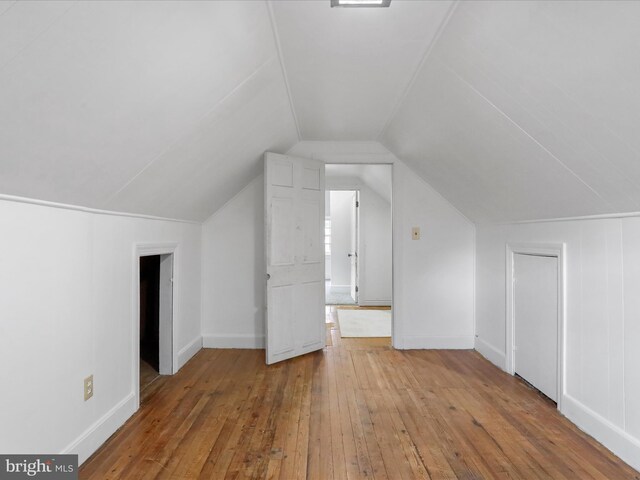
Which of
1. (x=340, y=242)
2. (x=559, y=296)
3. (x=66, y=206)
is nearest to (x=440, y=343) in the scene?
(x=559, y=296)

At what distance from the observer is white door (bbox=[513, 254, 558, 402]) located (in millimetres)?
2707

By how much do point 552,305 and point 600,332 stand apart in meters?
0.48

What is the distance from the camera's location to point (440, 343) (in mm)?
4004

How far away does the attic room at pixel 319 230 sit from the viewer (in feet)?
4.72

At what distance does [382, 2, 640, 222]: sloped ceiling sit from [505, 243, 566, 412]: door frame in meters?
0.26

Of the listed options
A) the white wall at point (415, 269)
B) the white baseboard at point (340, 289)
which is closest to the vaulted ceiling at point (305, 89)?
the white wall at point (415, 269)

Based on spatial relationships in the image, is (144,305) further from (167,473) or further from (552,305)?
(552,305)

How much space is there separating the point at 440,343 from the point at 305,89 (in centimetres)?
290

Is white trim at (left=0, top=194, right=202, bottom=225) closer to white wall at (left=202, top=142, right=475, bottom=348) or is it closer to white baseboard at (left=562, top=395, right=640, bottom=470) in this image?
white wall at (left=202, top=142, right=475, bottom=348)

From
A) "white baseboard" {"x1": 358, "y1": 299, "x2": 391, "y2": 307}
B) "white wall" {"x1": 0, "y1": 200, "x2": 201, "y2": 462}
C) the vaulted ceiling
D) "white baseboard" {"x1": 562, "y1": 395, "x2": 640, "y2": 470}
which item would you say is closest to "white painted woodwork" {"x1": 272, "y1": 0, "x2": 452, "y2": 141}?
the vaulted ceiling

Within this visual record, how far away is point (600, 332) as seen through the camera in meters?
2.24

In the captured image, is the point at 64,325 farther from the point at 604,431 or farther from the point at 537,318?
the point at 537,318

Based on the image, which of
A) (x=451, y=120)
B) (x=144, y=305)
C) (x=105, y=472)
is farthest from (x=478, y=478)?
(x=144, y=305)

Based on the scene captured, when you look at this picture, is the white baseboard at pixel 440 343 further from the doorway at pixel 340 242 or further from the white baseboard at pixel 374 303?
the doorway at pixel 340 242
